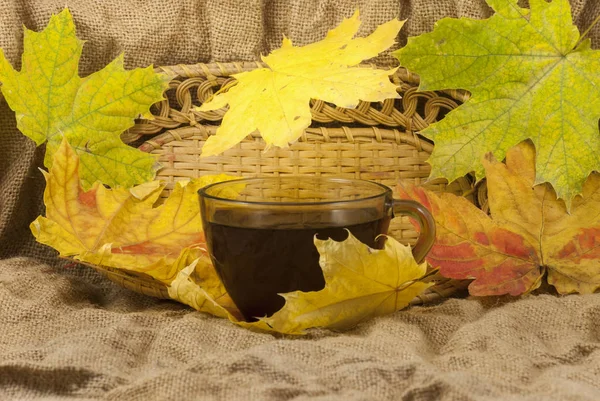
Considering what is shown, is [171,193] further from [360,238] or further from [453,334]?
[453,334]

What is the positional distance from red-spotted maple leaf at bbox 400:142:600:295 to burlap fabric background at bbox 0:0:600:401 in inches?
1.8

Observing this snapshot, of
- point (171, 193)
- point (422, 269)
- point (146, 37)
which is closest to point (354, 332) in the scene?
point (422, 269)

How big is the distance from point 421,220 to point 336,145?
0.17m

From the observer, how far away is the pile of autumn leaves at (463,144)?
774 mm

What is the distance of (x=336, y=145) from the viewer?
33.3 inches

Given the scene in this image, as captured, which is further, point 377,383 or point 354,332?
point 354,332

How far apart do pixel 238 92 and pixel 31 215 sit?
0.34 metres

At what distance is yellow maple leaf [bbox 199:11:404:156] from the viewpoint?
0.76 meters

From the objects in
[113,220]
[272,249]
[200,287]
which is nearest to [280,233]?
[272,249]

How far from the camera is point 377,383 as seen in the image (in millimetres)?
561

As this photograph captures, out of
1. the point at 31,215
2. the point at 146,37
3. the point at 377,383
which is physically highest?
the point at 146,37

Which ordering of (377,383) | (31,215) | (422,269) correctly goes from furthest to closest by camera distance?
(31,215) < (422,269) < (377,383)

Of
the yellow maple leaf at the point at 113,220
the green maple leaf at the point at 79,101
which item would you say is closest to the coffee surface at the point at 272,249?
the yellow maple leaf at the point at 113,220

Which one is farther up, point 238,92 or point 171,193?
point 238,92
